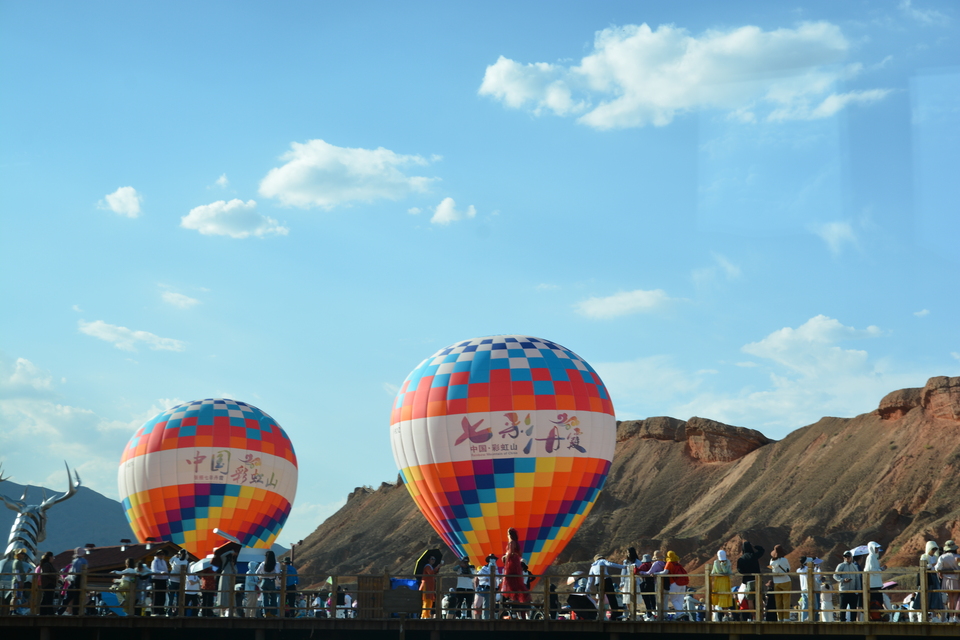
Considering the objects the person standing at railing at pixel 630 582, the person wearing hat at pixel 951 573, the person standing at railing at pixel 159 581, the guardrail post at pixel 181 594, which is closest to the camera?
the person wearing hat at pixel 951 573

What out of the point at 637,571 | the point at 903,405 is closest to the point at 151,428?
the point at 637,571

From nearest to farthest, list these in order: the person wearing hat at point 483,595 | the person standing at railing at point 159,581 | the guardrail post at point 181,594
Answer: the guardrail post at point 181,594 < the person standing at railing at point 159,581 < the person wearing hat at point 483,595

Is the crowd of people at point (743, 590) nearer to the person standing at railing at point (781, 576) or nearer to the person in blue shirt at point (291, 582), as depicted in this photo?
the person standing at railing at point (781, 576)

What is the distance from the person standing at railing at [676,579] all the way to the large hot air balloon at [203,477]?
21.0 meters

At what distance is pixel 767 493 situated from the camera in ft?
263

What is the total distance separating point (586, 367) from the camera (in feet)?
117

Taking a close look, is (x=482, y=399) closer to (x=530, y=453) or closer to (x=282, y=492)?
(x=530, y=453)

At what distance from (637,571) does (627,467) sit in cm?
7645

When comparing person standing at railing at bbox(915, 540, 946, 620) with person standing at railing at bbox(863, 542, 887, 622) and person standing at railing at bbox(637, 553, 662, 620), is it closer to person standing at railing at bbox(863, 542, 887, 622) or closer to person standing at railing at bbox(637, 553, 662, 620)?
person standing at railing at bbox(863, 542, 887, 622)

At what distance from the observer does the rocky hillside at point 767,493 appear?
68.8m

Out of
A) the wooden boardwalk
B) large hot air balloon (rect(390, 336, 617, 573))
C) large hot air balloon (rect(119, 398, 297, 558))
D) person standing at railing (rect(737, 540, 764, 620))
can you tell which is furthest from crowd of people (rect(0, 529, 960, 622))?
large hot air balloon (rect(119, 398, 297, 558))

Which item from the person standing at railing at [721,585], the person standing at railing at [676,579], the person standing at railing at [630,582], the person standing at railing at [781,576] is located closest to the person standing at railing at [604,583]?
the person standing at railing at [630,582]

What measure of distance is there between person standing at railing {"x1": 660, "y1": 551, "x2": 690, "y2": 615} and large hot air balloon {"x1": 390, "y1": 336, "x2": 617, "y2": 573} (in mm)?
11461

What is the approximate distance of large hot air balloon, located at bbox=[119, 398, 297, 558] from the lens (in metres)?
39.1
